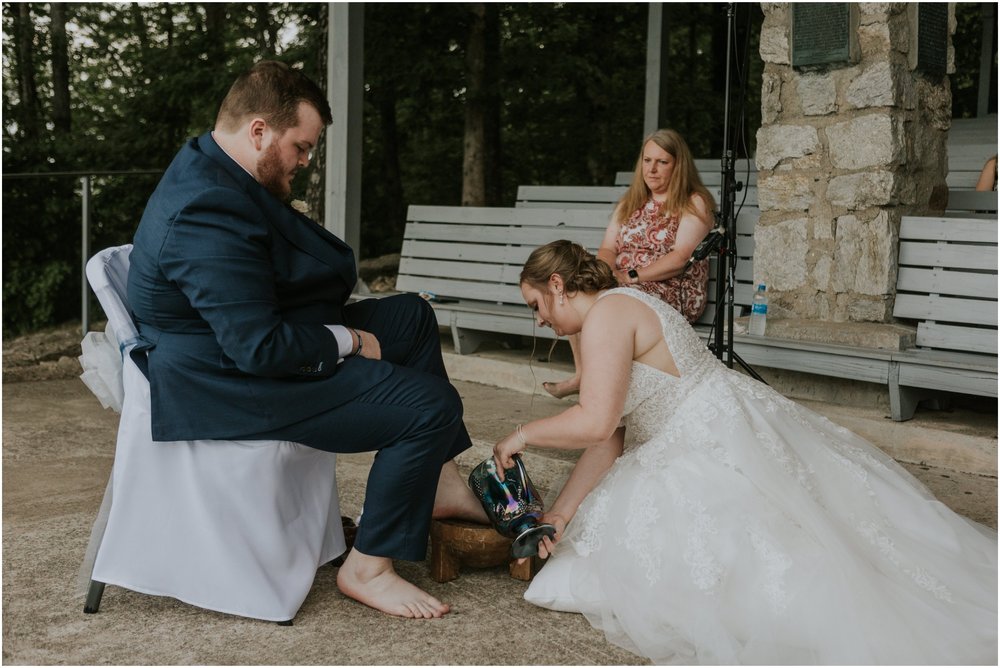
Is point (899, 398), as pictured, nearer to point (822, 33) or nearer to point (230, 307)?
point (822, 33)

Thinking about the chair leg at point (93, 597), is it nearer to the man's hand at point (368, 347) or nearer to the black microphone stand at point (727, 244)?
the man's hand at point (368, 347)

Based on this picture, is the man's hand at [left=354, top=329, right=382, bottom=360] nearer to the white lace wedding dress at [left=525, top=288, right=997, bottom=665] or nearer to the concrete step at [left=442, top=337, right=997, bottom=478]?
the white lace wedding dress at [left=525, top=288, right=997, bottom=665]

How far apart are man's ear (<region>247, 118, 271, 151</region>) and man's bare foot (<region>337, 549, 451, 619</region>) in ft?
3.52

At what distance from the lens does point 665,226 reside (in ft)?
15.0

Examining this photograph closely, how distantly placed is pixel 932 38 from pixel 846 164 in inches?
25.4

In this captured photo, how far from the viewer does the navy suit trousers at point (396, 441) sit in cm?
257

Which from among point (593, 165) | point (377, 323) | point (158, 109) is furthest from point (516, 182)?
point (377, 323)

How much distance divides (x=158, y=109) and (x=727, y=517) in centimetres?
1065

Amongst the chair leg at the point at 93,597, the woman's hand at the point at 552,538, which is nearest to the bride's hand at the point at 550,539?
the woman's hand at the point at 552,538

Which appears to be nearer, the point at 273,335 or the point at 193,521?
the point at 273,335

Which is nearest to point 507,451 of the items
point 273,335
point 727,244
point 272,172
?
point 273,335

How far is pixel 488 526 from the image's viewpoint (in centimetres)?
291

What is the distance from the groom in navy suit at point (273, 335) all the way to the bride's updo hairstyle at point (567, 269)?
0.41m

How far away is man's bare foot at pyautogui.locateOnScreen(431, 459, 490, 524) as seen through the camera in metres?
2.90
